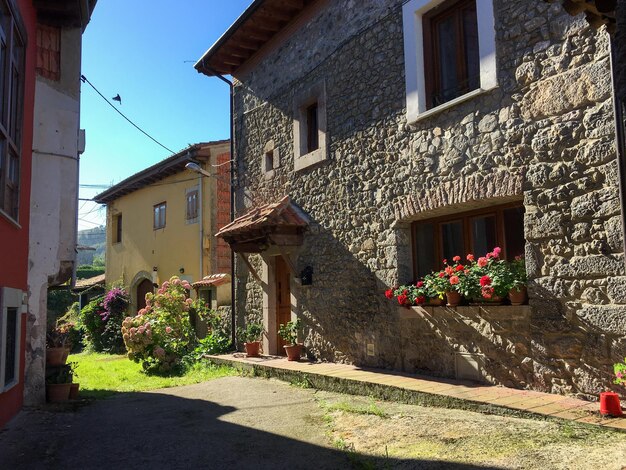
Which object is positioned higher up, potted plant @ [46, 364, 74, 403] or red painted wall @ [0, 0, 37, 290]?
red painted wall @ [0, 0, 37, 290]

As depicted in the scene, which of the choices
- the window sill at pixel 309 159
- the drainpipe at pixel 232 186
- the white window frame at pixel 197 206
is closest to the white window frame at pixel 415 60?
the window sill at pixel 309 159

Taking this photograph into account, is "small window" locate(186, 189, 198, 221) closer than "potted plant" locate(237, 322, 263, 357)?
No

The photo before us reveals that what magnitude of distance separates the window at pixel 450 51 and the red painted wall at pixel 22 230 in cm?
469

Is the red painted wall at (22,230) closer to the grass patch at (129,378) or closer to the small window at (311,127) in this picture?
the grass patch at (129,378)

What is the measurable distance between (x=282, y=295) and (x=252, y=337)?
966 mm

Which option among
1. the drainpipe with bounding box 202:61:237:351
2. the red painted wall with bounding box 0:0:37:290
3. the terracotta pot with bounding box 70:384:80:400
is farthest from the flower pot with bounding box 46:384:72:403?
the drainpipe with bounding box 202:61:237:351

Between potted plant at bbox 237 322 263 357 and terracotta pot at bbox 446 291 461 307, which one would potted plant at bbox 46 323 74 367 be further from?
terracotta pot at bbox 446 291 461 307

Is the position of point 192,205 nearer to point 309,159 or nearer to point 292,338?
point 309,159

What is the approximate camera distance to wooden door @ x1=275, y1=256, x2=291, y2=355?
31.1 ft

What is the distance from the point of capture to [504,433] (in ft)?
13.4

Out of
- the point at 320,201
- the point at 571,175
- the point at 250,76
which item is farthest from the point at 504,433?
the point at 250,76

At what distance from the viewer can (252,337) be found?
31.9ft

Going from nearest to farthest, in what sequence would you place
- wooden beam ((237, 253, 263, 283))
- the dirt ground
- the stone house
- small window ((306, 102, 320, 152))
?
the dirt ground, the stone house, small window ((306, 102, 320, 152)), wooden beam ((237, 253, 263, 283))

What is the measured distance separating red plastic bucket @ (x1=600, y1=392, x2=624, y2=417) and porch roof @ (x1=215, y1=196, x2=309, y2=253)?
5.21 metres
